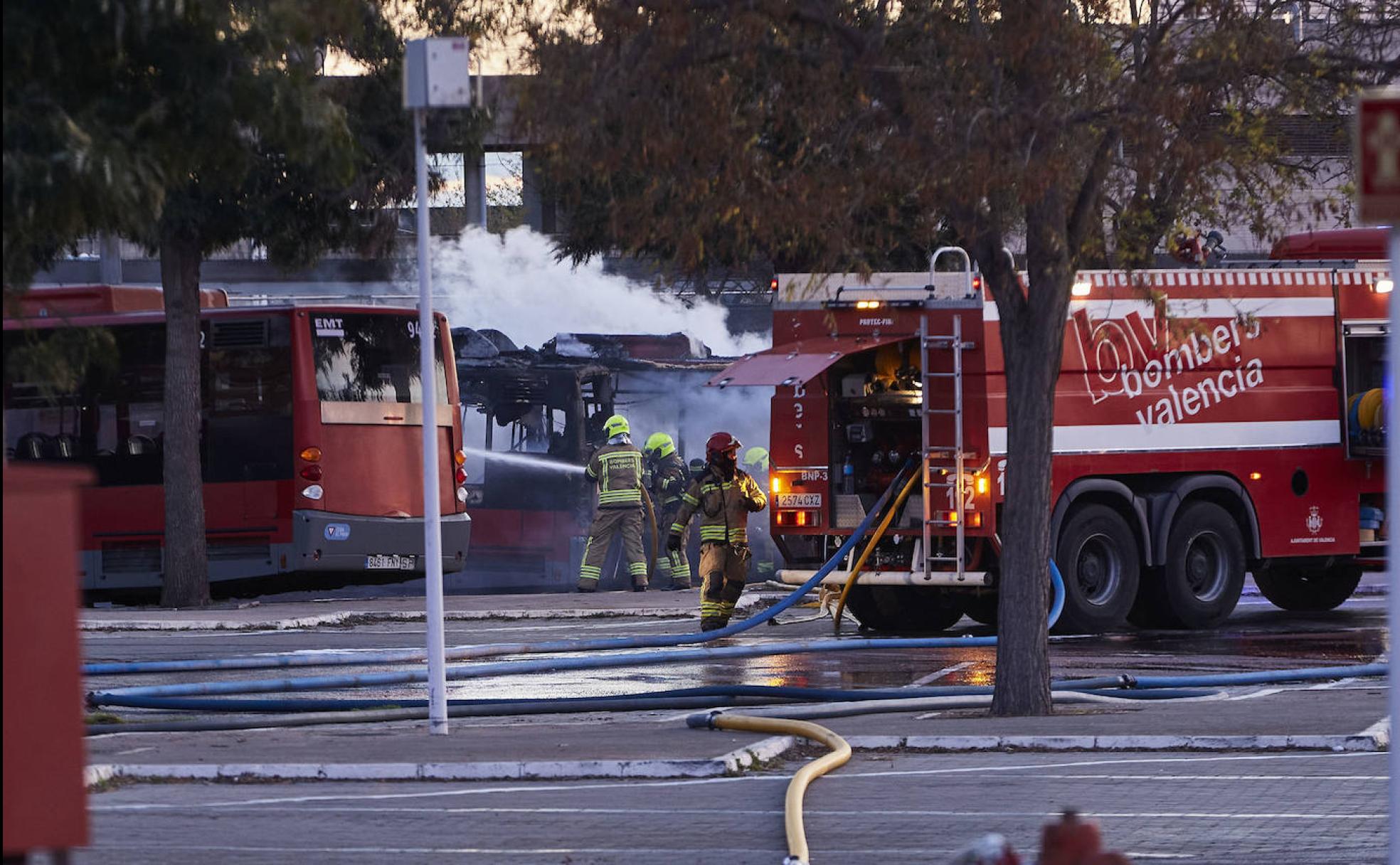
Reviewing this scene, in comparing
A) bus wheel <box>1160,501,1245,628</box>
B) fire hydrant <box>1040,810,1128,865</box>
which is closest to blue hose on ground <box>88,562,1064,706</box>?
bus wheel <box>1160,501,1245,628</box>

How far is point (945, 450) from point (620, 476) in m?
6.88

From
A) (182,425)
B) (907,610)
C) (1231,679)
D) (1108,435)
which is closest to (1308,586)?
(1108,435)

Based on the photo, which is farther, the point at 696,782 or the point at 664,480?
the point at 664,480

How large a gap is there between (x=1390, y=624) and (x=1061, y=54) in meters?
5.50

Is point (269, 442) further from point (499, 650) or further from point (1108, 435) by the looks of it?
point (1108, 435)

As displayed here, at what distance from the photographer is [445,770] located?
9773mm

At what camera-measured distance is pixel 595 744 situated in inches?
425

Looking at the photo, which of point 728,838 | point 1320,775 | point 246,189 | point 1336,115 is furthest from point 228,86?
point 246,189

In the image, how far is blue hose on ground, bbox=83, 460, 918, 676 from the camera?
14.9 m

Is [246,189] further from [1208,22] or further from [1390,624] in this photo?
[1390,624]

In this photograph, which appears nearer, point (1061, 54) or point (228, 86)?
point (228, 86)

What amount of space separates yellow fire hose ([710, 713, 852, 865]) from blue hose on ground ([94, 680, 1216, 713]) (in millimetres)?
995

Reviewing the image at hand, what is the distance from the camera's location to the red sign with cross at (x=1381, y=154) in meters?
5.62

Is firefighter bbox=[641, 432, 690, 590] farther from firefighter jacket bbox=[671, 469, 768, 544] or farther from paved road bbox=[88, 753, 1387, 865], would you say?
paved road bbox=[88, 753, 1387, 865]
